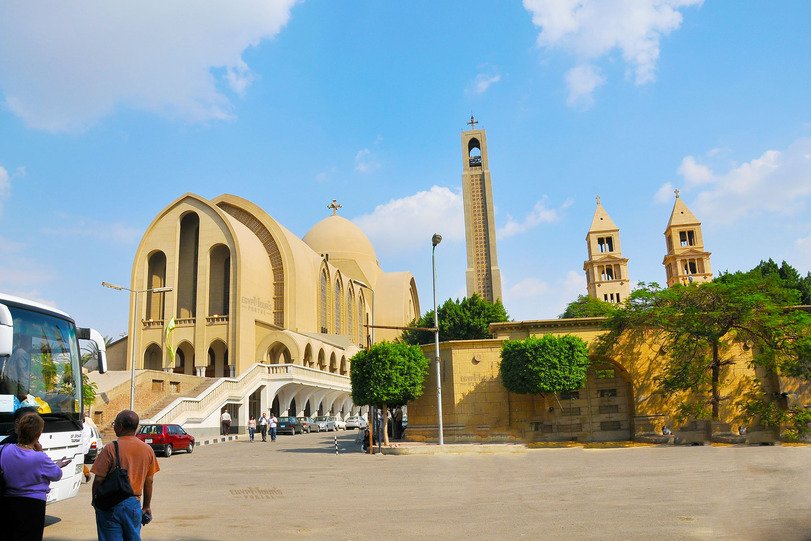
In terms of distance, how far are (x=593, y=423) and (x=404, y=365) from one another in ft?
24.9

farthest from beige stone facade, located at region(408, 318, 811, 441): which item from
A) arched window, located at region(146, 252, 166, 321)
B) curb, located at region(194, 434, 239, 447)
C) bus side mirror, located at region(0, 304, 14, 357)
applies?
arched window, located at region(146, 252, 166, 321)

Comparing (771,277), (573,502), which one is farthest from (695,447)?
(573,502)

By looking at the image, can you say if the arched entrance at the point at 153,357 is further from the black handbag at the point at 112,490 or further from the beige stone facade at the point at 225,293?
the black handbag at the point at 112,490

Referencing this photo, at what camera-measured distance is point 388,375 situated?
74.3ft

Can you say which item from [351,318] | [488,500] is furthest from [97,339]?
[351,318]

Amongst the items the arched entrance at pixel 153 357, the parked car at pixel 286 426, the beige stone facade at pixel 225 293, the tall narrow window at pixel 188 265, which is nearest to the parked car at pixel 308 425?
the parked car at pixel 286 426

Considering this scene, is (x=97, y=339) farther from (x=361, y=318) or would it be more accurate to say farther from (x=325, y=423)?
(x=361, y=318)

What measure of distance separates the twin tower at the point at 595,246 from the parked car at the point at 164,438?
164ft

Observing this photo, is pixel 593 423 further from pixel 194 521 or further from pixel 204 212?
pixel 204 212

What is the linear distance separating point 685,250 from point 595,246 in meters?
10.6

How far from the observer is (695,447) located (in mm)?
A: 19250

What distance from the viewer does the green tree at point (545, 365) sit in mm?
22000

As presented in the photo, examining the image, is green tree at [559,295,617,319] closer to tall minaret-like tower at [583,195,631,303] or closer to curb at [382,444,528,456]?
tall minaret-like tower at [583,195,631,303]

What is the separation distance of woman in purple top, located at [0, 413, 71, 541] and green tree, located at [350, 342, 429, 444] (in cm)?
1814
